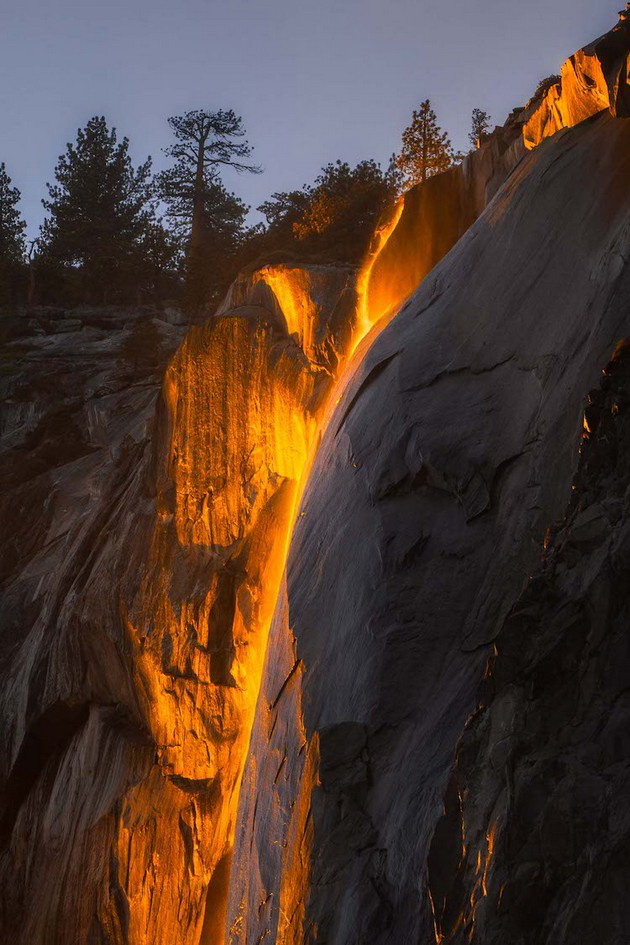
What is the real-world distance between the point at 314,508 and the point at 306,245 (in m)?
8.57

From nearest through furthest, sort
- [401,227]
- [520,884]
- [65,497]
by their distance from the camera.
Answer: [520,884]
[401,227]
[65,497]

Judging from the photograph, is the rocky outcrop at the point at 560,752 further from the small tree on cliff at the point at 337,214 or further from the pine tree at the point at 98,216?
the pine tree at the point at 98,216

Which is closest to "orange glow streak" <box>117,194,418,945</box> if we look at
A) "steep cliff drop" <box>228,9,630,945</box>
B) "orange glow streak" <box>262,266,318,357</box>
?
"orange glow streak" <box>262,266,318,357</box>

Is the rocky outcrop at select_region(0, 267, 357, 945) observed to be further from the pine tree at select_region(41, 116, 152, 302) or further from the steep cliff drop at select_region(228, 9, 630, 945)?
the pine tree at select_region(41, 116, 152, 302)

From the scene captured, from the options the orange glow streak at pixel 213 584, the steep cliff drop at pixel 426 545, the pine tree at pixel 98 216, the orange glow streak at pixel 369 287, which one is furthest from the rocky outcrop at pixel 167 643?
the pine tree at pixel 98 216

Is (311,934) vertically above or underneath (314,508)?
underneath

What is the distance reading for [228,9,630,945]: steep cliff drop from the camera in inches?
291

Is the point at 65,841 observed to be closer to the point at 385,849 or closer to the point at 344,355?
the point at 344,355

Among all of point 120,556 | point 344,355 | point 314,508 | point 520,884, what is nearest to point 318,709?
point 314,508

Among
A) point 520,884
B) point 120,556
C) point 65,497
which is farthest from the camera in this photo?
point 65,497

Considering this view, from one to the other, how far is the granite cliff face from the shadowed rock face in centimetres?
3

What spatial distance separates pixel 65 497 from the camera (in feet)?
72.1

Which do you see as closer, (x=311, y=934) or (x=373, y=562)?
(x=311, y=934)

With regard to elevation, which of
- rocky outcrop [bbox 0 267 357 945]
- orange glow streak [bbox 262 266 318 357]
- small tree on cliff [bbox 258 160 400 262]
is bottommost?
rocky outcrop [bbox 0 267 357 945]
